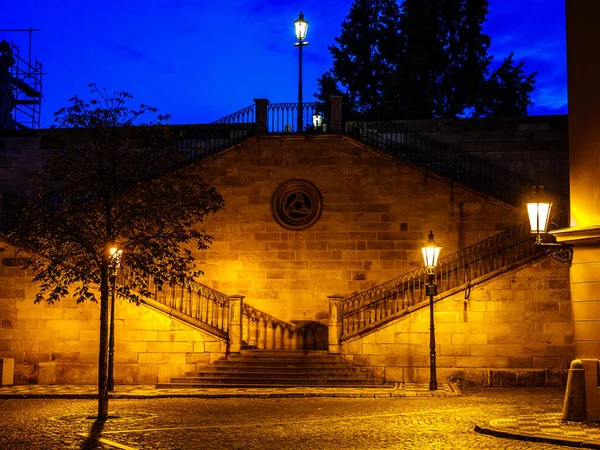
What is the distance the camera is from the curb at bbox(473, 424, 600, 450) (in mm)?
10941

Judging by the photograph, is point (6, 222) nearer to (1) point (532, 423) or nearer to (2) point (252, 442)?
(2) point (252, 442)

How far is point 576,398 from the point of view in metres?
12.9

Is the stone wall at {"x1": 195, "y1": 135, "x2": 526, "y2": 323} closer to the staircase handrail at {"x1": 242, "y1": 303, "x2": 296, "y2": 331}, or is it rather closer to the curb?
the staircase handrail at {"x1": 242, "y1": 303, "x2": 296, "y2": 331}

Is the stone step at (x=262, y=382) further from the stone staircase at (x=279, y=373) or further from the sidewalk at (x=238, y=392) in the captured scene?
the sidewalk at (x=238, y=392)

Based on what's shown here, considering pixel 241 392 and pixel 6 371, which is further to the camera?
pixel 6 371

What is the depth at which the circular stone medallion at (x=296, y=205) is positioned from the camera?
24688 millimetres

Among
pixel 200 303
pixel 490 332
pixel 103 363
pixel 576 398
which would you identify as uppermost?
pixel 200 303

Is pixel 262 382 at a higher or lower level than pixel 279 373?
lower

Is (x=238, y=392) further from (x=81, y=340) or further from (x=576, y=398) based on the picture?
(x=576, y=398)

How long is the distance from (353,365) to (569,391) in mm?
7950

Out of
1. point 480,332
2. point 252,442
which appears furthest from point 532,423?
point 480,332

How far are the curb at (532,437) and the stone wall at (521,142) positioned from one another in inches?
568

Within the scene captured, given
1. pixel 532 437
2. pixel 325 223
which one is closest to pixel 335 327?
pixel 325 223

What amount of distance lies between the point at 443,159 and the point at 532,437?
15703mm
